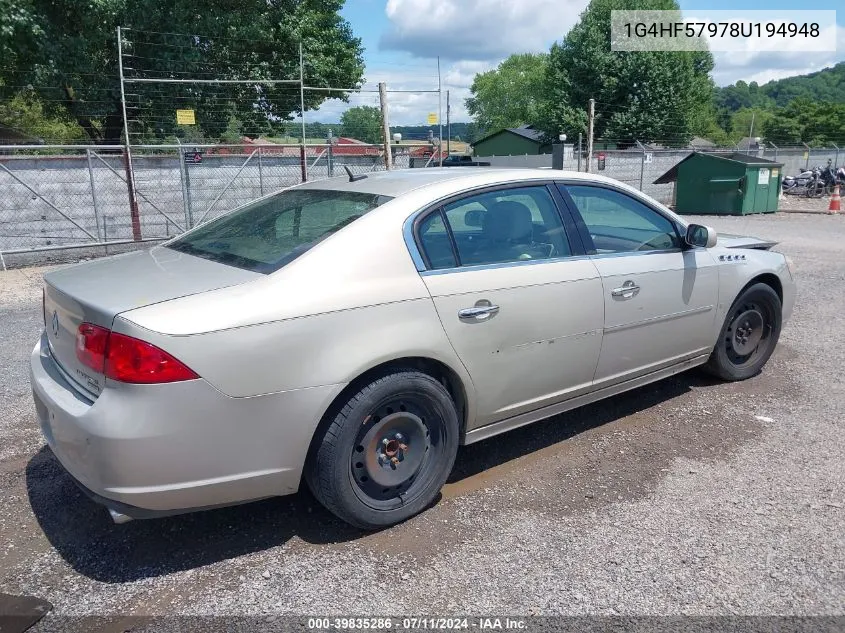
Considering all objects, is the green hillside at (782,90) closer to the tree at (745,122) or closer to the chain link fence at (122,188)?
the tree at (745,122)

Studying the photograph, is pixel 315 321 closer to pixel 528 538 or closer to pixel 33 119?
pixel 528 538

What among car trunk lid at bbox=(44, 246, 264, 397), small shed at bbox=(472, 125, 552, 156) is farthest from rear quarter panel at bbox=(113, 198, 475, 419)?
small shed at bbox=(472, 125, 552, 156)

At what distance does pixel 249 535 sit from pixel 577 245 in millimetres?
2303

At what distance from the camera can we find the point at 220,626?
97.0 inches

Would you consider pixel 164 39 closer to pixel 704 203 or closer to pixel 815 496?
pixel 704 203

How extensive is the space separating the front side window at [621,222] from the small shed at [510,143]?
1908 inches

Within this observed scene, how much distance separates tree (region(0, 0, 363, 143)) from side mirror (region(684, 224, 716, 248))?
14.1 m

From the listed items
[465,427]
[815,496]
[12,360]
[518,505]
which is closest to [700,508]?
[815,496]

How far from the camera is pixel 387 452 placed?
3.07m

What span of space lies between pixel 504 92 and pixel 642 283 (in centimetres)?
9860

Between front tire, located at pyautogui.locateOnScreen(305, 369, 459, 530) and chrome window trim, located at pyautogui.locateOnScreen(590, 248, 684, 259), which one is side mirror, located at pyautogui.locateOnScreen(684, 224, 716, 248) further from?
front tire, located at pyautogui.locateOnScreen(305, 369, 459, 530)

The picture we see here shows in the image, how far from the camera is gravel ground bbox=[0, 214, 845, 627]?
2.63 meters

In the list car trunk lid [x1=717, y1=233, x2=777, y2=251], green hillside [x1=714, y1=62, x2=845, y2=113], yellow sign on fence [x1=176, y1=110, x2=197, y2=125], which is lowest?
car trunk lid [x1=717, y1=233, x2=777, y2=251]

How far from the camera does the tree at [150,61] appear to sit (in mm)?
16250
